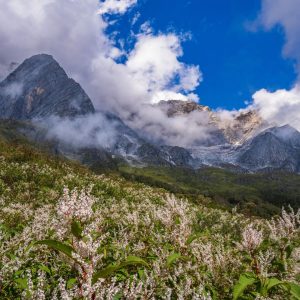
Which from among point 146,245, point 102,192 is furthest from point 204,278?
point 102,192

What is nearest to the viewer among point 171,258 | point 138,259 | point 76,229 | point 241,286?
point 76,229

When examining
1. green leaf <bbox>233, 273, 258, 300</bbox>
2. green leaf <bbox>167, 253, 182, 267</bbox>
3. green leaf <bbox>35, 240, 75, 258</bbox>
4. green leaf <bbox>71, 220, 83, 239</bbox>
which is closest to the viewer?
green leaf <bbox>35, 240, 75, 258</bbox>

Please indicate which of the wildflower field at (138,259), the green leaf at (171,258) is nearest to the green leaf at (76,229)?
the wildflower field at (138,259)

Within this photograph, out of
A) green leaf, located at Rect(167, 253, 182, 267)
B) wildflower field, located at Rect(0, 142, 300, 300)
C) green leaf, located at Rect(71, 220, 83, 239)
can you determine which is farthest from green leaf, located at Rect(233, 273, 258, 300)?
green leaf, located at Rect(71, 220, 83, 239)

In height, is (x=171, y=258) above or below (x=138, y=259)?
above

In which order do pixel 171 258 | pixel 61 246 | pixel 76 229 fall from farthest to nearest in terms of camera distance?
1. pixel 171 258
2. pixel 76 229
3. pixel 61 246

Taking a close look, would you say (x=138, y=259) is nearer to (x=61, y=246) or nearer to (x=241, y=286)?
(x=61, y=246)

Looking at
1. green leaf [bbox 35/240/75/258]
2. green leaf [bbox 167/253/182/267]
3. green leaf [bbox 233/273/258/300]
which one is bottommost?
green leaf [bbox 35/240/75/258]

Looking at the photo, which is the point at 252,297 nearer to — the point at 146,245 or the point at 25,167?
the point at 146,245

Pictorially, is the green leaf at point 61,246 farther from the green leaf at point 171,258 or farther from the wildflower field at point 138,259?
the green leaf at point 171,258

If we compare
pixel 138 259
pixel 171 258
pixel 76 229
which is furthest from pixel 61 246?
pixel 171 258

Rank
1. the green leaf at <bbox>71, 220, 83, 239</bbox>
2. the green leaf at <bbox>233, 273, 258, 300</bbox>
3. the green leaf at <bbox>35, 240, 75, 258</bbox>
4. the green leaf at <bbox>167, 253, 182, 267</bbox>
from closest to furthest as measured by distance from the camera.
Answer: the green leaf at <bbox>35, 240, 75, 258</bbox> < the green leaf at <bbox>71, 220, 83, 239</bbox> < the green leaf at <bbox>233, 273, 258, 300</bbox> < the green leaf at <bbox>167, 253, 182, 267</bbox>

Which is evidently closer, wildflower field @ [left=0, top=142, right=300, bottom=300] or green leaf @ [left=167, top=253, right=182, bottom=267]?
wildflower field @ [left=0, top=142, right=300, bottom=300]

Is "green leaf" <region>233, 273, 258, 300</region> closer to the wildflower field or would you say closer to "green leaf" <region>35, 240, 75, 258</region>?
the wildflower field
